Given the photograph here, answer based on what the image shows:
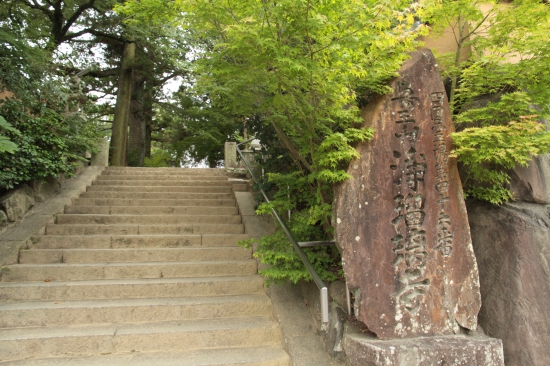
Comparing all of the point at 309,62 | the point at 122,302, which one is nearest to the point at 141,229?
the point at 122,302

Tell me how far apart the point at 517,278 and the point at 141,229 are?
5083mm

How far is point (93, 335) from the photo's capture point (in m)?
3.25

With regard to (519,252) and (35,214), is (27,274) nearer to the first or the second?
(35,214)

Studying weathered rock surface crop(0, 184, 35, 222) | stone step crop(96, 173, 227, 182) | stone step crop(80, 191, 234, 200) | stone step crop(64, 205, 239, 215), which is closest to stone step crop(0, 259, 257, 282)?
weathered rock surface crop(0, 184, 35, 222)

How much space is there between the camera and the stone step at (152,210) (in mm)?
6000

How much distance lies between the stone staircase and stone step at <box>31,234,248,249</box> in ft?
0.05

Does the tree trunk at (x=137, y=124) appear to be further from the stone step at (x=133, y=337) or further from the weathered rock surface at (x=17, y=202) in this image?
the stone step at (x=133, y=337)

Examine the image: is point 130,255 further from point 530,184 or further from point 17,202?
point 530,184

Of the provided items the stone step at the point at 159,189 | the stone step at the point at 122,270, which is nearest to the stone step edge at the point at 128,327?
the stone step at the point at 122,270

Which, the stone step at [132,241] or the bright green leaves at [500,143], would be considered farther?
the stone step at [132,241]

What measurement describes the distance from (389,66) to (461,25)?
7.62ft

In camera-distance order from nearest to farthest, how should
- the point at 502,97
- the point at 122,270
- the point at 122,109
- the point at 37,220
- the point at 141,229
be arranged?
the point at 502,97 < the point at 122,270 < the point at 37,220 < the point at 141,229 < the point at 122,109

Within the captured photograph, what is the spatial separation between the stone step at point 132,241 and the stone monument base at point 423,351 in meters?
2.55

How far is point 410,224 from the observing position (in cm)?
309
